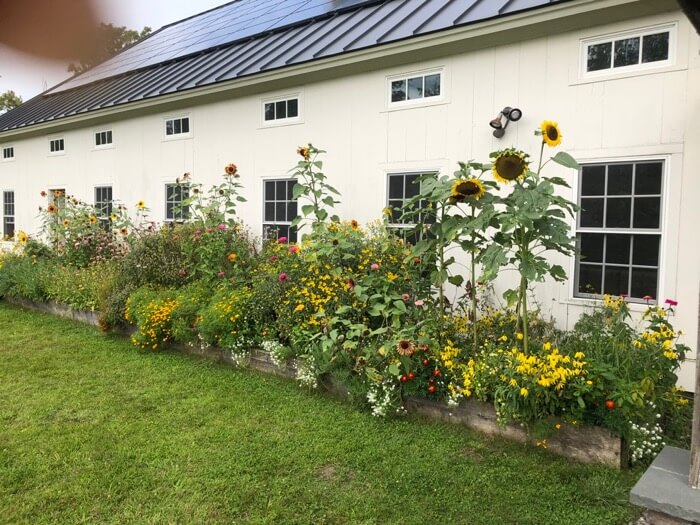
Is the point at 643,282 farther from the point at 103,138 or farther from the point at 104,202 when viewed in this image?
the point at 103,138

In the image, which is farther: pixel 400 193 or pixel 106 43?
pixel 400 193

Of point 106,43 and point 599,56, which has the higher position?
point 599,56

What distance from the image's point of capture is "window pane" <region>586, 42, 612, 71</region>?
17.7ft

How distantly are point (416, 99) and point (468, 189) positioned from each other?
331 cm

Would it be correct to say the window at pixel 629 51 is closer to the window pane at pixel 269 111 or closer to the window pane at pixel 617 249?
the window pane at pixel 617 249

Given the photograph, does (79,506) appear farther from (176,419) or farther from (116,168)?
(116,168)

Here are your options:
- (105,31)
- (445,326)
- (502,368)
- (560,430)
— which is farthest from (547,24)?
(105,31)

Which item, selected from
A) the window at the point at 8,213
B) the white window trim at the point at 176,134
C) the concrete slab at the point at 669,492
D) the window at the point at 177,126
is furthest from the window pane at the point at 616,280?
the window at the point at 8,213

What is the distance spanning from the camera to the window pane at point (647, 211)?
5176mm

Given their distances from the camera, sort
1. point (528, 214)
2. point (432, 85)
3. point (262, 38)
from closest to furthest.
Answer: point (528, 214) < point (432, 85) < point (262, 38)

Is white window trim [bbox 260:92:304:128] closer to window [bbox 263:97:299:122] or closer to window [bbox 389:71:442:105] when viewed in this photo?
window [bbox 263:97:299:122]

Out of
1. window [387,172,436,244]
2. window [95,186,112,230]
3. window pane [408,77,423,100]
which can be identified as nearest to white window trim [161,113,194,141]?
window [95,186,112,230]

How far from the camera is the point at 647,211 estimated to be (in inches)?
206

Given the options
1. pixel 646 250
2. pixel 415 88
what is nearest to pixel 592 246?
pixel 646 250
